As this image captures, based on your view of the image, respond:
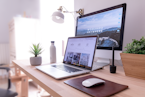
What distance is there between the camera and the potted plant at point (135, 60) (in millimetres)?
525

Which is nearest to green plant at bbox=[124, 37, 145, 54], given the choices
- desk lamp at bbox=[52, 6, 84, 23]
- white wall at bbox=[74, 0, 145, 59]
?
white wall at bbox=[74, 0, 145, 59]

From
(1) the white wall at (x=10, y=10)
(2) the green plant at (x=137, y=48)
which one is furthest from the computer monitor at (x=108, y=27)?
(1) the white wall at (x=10, y=10)

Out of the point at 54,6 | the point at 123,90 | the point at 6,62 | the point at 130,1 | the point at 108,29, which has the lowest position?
the point at 6,62

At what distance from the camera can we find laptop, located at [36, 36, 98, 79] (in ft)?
2.22

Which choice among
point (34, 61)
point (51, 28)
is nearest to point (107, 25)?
point (34, 61)

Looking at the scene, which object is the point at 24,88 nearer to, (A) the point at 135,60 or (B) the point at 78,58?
(B) the point at 78,58

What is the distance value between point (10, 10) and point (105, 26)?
9.65 feet

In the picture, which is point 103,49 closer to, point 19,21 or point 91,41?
point 91,41

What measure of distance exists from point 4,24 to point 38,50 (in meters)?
2.47

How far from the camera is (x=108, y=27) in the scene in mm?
812

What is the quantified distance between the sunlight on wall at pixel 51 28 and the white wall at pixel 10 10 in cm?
29

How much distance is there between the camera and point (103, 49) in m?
0.83

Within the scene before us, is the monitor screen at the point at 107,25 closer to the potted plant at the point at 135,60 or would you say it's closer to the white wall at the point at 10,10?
the potted plant at the point at 135,60

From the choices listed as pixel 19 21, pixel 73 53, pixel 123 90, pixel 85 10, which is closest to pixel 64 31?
pixel 85 10
